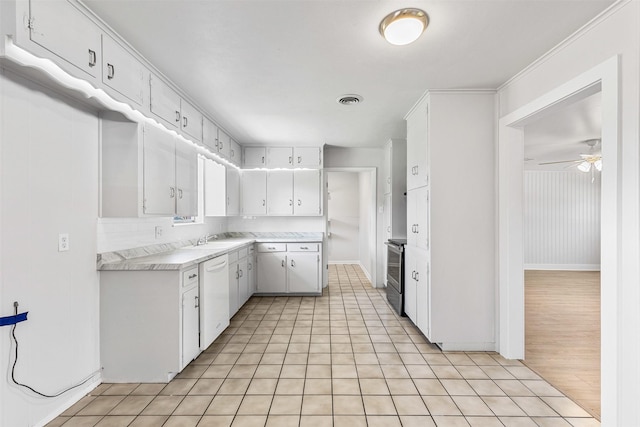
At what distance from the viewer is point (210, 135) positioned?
367 cm

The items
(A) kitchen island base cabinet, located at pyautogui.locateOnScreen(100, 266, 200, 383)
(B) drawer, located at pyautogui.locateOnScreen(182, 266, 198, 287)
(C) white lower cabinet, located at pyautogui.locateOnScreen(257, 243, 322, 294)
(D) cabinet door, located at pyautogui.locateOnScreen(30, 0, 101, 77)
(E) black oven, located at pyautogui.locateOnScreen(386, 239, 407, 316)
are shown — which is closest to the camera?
(D) cabinet door, located at pyautogui.locateOnScreen(30, 0, 101, 77)

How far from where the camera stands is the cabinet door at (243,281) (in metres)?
3.98

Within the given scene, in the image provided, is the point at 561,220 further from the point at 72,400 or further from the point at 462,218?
the point at 72,400

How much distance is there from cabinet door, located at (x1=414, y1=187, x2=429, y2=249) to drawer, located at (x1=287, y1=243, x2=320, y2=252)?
1.84 m

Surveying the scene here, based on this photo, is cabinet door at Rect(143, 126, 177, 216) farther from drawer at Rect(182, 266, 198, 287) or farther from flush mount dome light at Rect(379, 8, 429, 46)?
flush mount dome light at Rect(379, 8, 429, 46)

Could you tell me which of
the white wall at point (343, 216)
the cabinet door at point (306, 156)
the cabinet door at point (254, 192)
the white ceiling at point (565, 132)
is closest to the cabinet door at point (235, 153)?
the cabinet door at point (254, 192)

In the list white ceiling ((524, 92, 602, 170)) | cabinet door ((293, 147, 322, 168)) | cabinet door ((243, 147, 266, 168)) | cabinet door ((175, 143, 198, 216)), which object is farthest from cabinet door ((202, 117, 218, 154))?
white ceiling ((524, 92, 602, 170))

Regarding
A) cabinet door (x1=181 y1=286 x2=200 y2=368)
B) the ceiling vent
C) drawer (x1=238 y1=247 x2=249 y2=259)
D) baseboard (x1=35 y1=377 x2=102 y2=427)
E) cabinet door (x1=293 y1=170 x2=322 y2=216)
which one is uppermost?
the ceiling vent

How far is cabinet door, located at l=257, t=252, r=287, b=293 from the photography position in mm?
4746

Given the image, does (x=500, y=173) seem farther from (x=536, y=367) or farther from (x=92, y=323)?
(x=92, y=323)

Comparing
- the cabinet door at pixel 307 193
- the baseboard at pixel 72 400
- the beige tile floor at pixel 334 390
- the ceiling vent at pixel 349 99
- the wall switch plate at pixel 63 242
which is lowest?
the beige tile floor at pixel 334 390

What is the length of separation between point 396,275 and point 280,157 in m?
2.59

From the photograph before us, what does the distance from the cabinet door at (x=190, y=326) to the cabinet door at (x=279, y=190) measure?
2.60 meters

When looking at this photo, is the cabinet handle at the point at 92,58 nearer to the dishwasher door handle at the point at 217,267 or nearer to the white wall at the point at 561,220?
the dishwasher door handle at the point at 217,267
